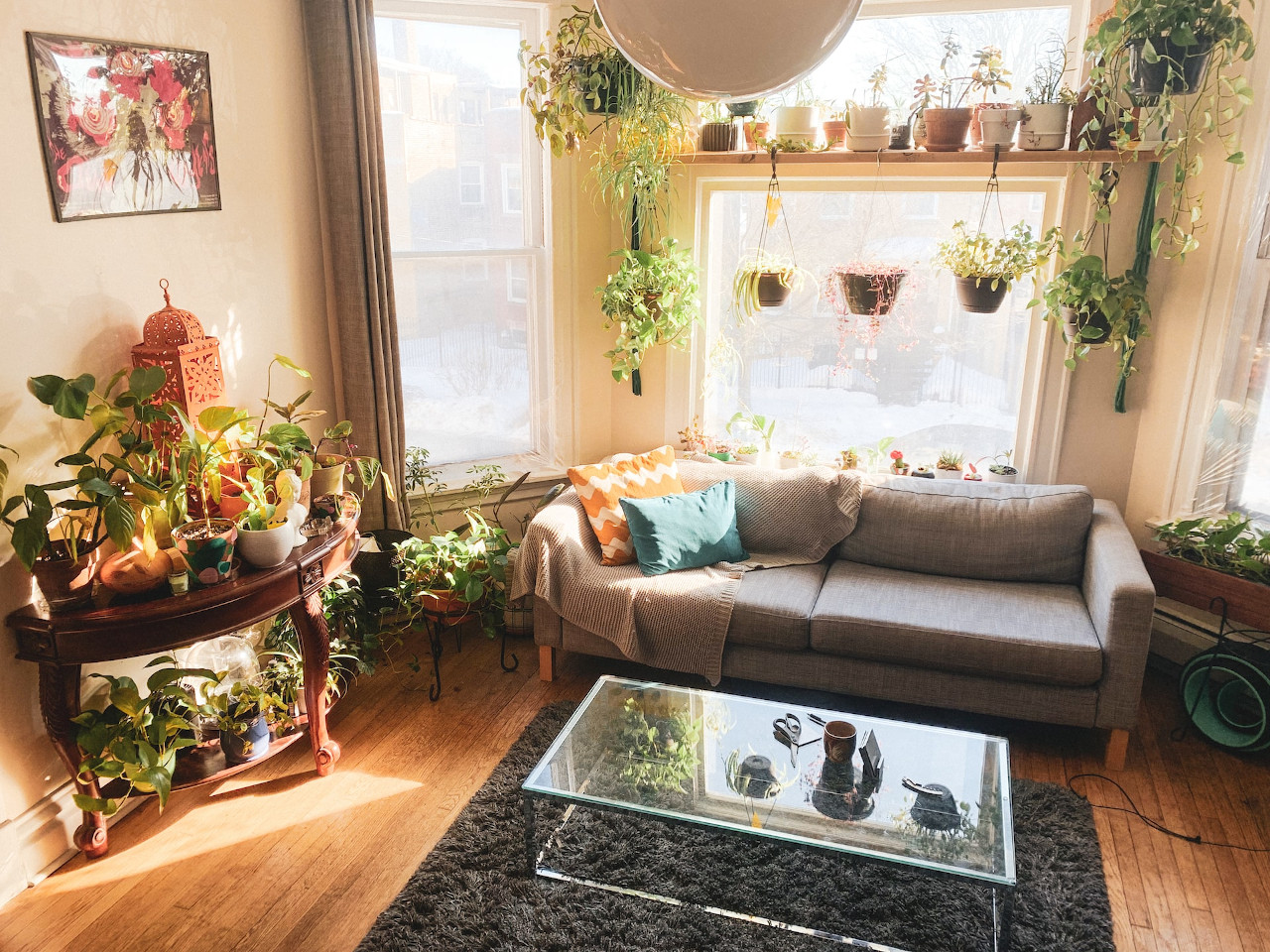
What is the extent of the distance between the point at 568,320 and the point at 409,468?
0.89 metres

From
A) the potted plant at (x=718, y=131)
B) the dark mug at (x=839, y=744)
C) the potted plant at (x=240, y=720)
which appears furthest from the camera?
the potted plant at (x=718, y=131)

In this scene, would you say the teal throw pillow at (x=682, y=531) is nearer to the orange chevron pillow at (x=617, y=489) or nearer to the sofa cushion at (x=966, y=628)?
the orange chevron pillow at (x=617, y=489)

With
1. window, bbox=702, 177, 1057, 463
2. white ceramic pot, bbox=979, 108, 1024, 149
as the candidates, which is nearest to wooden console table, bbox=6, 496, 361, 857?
window, bbox=702, 177, 1057, 463

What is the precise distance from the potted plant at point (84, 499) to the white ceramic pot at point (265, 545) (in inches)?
8.9

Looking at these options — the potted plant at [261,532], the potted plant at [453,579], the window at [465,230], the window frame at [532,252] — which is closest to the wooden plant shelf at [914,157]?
the window frame at [532,252]

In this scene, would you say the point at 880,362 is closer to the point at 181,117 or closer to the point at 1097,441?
the point at 1097,441

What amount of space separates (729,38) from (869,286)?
2.60 metres

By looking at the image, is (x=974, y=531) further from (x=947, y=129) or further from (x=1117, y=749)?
(x=947, y=129)

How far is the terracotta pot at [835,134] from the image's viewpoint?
3457 millimetres

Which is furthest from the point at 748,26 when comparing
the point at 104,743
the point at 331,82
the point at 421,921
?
the point at 331,82

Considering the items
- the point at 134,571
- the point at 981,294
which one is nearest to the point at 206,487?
the point at 134,571

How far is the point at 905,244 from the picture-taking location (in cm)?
363

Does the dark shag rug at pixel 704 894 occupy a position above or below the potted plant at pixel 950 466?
below

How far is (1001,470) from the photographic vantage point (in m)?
3.61
